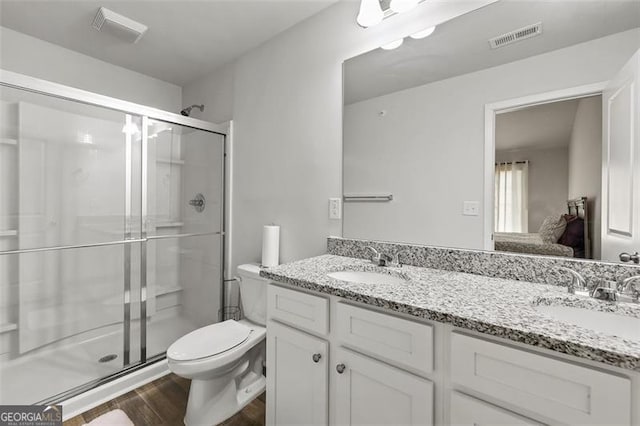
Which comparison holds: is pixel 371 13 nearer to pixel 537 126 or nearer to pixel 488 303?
pixel 537 126

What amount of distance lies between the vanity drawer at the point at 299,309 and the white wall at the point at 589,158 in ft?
3.36

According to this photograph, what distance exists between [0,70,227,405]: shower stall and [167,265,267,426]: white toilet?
29.5 inches

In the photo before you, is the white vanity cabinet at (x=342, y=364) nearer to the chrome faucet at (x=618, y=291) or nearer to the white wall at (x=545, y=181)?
the chrome faucet at (x=618, y=291)

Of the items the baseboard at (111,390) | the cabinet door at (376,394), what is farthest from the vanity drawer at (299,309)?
the baseboard at (111,390)

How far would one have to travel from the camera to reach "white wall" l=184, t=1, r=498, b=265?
66.4 inches

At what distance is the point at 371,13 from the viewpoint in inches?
Answer: 57.6

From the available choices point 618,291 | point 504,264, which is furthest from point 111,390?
point 618,291

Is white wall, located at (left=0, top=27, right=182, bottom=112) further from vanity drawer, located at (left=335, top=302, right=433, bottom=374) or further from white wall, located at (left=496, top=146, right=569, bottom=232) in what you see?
white wall, located at (left=496, top=146, right=569, bottom=232)

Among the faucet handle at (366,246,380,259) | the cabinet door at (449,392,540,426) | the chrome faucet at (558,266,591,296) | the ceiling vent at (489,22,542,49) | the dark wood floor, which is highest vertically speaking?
the ceiling vent at (489,22,542,49)

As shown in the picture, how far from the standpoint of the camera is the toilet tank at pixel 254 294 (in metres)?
1.84

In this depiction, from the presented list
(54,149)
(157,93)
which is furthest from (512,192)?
(157,93)

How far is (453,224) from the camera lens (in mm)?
1348

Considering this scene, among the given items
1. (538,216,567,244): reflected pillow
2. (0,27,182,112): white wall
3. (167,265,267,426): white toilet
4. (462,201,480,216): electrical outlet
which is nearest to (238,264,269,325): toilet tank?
(167,265,267,426): white toilet

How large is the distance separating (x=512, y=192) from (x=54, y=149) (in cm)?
252
